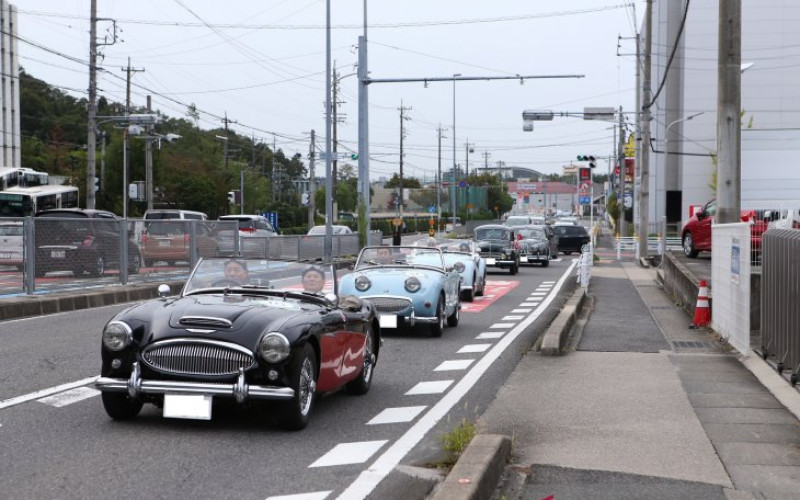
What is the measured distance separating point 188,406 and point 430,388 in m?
3.50

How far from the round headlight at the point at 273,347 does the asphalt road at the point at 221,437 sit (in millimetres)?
613

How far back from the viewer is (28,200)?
4578cm

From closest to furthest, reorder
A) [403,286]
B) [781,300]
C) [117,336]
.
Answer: [117,336] → [781,300] → [403,286]

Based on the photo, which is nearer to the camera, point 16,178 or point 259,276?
point 259,276

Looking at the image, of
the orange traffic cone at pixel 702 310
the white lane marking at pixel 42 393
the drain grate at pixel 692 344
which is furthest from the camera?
the orange traffic cone at pixel 702 310

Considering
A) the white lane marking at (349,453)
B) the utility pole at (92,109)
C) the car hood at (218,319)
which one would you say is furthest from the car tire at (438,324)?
the utility pole at (92,109)

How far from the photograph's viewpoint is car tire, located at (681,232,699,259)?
100 ft

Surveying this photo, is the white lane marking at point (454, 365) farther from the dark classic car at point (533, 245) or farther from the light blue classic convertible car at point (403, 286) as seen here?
the dark classic car at point (533, 245)

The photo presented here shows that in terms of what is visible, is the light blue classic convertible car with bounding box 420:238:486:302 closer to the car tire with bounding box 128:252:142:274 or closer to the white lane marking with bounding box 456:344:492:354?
the car tire with bounding box 128:252:142:274

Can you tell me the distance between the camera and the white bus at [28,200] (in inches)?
1790

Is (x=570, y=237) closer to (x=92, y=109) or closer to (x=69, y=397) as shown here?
(x=92, y=109)

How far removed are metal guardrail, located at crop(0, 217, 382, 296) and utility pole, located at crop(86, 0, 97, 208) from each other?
1010 centimetres

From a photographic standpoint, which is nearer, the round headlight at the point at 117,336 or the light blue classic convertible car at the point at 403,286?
the round headlight at the point at 117,336

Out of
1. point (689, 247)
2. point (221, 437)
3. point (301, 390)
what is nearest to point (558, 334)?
point (301, 390)
